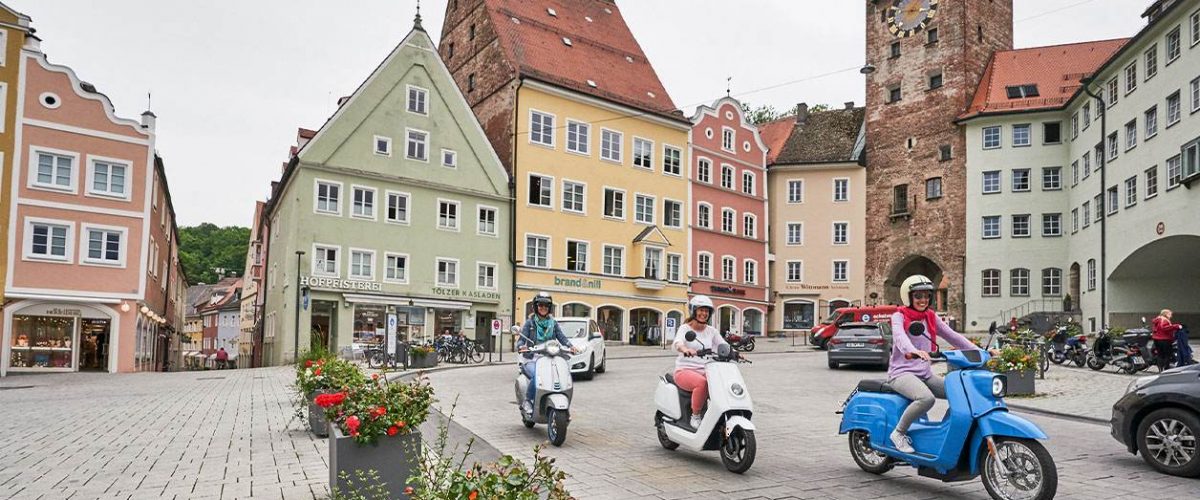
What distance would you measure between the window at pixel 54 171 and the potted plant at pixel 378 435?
93.0ft

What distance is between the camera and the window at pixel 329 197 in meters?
35.3

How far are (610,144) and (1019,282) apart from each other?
23.8 metres

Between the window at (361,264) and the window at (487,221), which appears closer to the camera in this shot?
the window at (361,264)

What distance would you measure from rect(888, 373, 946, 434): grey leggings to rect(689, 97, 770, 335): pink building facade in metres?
40.5

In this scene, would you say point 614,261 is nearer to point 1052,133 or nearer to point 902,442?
point 1052,133

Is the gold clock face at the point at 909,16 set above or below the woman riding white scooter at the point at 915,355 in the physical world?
above

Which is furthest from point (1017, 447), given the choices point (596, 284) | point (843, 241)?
point (843, 241)

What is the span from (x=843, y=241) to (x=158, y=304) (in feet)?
127

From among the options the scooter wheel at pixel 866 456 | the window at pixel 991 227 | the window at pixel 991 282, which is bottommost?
the scooter wheel at pixel 866 456

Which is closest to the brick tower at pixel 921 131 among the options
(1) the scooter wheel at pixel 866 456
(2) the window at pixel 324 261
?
(2) the window at pixel 324 261

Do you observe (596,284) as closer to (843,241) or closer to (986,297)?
(843,241)

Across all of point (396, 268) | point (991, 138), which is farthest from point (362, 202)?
point (991, 138)

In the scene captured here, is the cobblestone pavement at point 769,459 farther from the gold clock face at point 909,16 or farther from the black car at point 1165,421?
the gold clock face at point 909,16

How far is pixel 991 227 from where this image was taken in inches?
1922
